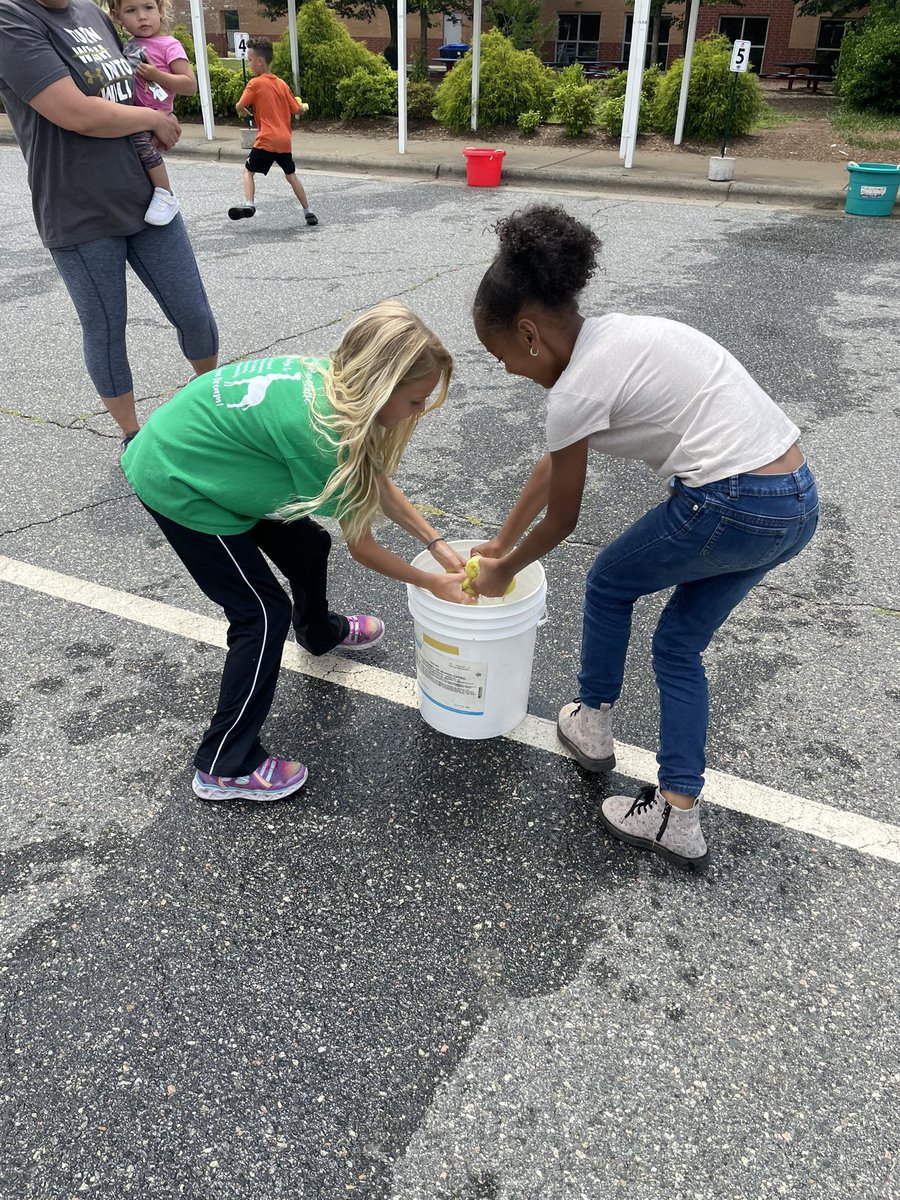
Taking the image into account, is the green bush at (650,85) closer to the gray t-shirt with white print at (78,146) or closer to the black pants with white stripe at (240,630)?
the gray t-shirt with white print at (78,146)

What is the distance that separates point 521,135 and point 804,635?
13145 mm

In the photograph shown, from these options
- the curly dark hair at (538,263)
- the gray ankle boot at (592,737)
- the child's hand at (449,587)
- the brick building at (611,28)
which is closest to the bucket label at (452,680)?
the child's hand at (449,587)

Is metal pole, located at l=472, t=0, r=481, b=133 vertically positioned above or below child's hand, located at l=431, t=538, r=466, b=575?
above

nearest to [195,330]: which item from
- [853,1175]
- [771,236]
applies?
[853,1175]

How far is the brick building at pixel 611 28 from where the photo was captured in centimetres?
2850

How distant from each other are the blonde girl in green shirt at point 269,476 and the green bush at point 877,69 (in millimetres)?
17282

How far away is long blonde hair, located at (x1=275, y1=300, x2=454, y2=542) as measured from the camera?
1.88 meters

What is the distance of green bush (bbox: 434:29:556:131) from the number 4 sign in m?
4.28

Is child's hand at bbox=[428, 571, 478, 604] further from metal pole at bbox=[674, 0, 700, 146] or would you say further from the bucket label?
metal pole at bbox=[674, 0, 700, 146]

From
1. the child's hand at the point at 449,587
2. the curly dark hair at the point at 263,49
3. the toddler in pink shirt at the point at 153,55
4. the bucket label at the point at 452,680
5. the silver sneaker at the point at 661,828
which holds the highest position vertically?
the curly dark hair at the point at 263,49

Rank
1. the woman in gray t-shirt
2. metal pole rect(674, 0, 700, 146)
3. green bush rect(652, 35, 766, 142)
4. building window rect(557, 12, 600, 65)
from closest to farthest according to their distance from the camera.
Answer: the woman in gray t-shirt, metal pole rect(674, 0, 700, 146), green bush rect(652, 35, 766, 142), building window rect(557, 12, 600, 65)

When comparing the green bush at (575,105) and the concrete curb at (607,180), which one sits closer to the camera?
the concrete curb at (607,180)

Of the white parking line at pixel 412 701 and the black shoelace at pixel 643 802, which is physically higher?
the black shoelace at pixel 643 802

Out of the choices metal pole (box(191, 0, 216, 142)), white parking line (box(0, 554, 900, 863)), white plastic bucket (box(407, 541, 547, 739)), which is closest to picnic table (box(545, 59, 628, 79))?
metal pole (box(191, 0, 216, 142))
